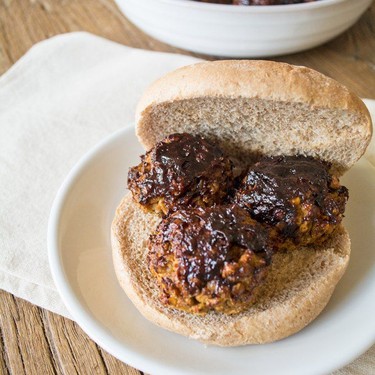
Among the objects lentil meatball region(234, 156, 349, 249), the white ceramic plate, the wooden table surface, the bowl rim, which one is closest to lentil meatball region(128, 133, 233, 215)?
lentil meatball region(234, 156, 349, 249)

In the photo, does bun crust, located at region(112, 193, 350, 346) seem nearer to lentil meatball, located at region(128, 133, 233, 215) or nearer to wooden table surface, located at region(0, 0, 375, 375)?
lentil meatball, located at region(128, 133, 233, 215)

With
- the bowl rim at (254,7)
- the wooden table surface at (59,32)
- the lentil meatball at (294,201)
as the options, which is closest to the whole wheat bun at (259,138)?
the lentil meatball at (294,201)

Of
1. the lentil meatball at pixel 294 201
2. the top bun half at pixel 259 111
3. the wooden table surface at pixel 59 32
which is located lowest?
the wooden table surface at pixel 59 32

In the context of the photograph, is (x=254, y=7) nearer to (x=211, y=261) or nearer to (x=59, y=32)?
(x=59, y=32)

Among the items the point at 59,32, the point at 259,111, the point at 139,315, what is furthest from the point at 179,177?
the point at 59,32

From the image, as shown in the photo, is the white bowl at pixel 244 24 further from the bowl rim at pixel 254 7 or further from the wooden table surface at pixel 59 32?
the wooden table surface at pixel 59 32

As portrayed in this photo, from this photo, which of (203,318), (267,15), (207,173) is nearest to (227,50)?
(267,15)
